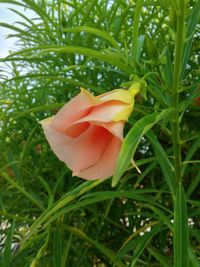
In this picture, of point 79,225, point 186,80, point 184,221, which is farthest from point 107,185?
point 184,221

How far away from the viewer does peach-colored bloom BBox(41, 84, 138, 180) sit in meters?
0.38

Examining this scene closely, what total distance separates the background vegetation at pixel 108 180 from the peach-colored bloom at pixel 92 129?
0.09m

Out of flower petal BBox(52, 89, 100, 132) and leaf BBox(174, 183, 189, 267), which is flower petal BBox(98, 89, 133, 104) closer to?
flower petal BBox(52, 89, 100, 132)

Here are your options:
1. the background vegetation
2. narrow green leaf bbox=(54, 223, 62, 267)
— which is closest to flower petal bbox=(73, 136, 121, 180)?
the background vegetation

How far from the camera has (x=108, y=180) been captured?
769mm

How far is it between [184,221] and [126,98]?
131 mm

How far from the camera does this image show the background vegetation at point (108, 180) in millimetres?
573

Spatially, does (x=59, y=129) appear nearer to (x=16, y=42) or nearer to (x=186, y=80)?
(x=186, y=80)

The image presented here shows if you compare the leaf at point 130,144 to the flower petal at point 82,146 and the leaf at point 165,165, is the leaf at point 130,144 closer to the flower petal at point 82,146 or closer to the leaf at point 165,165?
the flower petal at point 82,146

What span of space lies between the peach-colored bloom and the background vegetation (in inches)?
3.5

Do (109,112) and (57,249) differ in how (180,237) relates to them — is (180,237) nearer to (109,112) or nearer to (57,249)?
(109,112)

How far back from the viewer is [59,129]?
40 cm

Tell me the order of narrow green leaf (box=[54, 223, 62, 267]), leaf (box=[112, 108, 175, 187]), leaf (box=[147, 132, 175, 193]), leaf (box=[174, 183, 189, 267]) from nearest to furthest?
leaf (box=[112, 108, 175, 187])
leaf (box=[174, 183, 189, 267])
leaf (box=[147, 132, 175, 193])
narrow green leaf (box=[54, 223, 62, 267])

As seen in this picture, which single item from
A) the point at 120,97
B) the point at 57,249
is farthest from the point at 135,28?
the point at 57,249
